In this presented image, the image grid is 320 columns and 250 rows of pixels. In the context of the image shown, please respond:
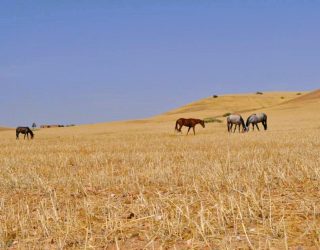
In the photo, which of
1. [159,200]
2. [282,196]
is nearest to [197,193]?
[159,200]

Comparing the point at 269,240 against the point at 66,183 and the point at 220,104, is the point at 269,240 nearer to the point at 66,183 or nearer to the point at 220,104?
the point at 66,183

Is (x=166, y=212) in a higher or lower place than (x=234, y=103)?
lower

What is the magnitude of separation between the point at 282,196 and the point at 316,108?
7021 centimetres

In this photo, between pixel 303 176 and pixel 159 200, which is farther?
pixel 303 176

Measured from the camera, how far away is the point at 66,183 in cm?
1017

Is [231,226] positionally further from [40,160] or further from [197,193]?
[40,160]

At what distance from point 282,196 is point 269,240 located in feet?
8.93

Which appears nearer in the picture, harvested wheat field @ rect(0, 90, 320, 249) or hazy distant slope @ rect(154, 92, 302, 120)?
harvested wheat field @ rect(0, 90, 320, 249)

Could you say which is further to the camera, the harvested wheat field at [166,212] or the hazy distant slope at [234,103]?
the hazy distant slope at [234,103]

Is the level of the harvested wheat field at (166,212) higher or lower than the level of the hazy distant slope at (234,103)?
lower

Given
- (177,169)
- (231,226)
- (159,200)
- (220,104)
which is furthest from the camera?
(220,104)

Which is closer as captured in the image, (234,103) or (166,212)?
(166,212)

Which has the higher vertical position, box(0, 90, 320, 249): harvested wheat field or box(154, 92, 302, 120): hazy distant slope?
box(154, 92, 302, 120): hazy distant slope

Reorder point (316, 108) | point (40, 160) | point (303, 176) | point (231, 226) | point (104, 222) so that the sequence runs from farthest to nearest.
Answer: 1. point (316, 108)
2. point (40, 160)
3. point (303, 176)
4. point (104, 222)
5. point (231, 226)
